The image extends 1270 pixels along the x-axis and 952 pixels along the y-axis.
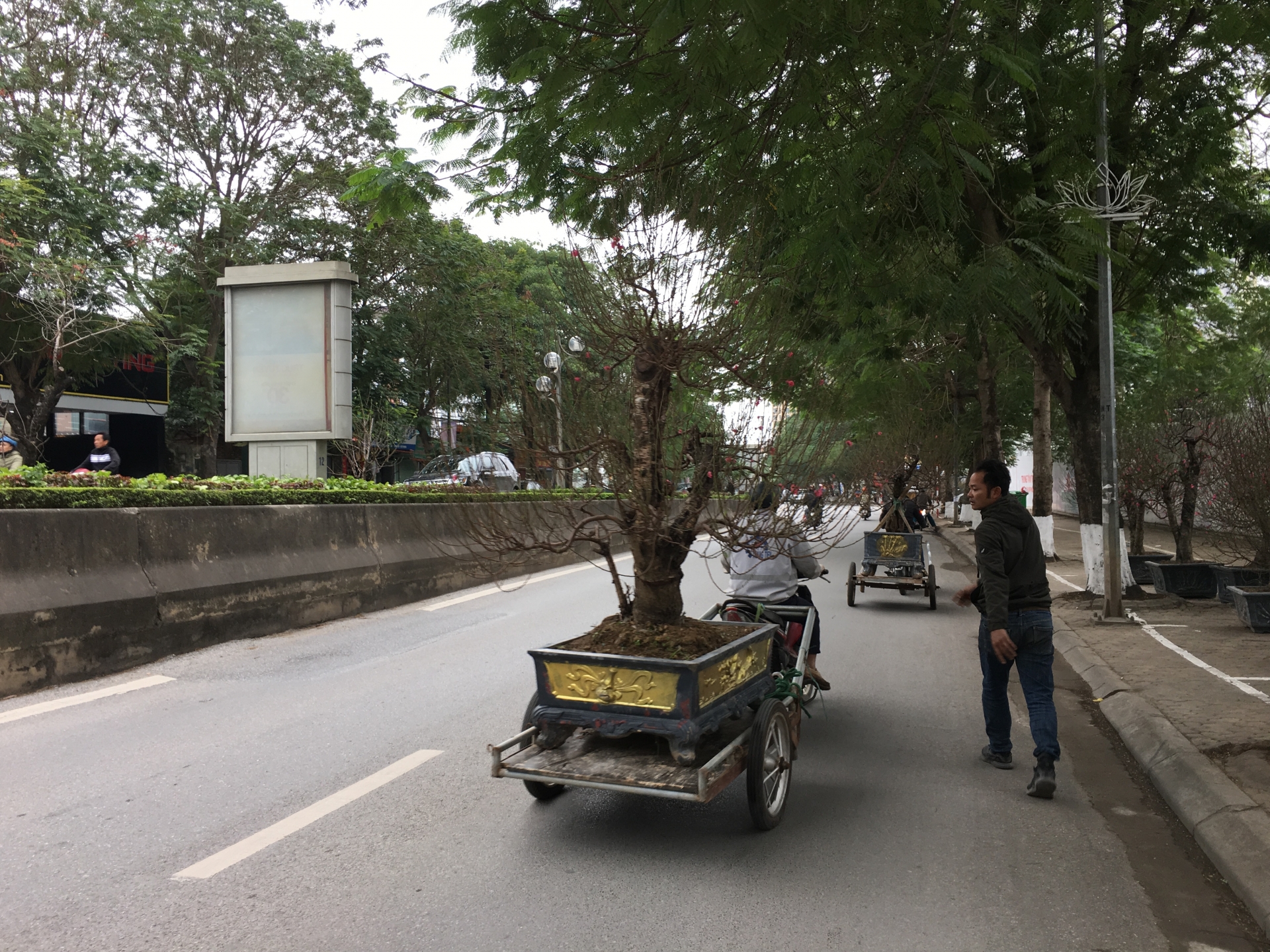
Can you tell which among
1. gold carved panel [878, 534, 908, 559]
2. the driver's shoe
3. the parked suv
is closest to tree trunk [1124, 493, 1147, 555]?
gold carved panel [878, 534, 908, 559]

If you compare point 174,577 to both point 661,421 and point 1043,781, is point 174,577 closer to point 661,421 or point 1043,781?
point 661,421

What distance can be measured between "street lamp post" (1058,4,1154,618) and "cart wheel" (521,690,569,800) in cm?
667

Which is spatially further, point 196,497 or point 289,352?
point 289,352

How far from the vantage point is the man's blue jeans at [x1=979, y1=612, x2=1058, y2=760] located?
5367 millimetres

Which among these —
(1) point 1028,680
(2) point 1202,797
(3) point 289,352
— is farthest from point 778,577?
(3) point 289,352

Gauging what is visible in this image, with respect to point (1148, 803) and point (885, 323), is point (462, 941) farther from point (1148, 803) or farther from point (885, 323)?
point (885, 323)

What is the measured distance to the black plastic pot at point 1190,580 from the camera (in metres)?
12.7

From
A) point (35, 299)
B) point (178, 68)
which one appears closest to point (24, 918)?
point (35, 299)

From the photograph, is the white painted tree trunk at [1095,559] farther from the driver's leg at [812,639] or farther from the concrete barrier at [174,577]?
the concrete barrier at [174,577]

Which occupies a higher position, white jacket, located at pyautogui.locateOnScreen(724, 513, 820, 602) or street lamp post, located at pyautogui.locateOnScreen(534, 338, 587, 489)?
street lamp post, located at pyautogui.locateOnScreen(534, 338, 587, 489)

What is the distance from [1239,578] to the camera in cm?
1148

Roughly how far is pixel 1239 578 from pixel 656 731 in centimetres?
998

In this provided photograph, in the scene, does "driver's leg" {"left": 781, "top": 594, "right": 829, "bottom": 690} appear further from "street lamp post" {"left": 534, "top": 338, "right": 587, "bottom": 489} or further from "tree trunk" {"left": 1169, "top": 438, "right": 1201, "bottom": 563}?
"tree trunk" {"left": 1169, "top": 438, "right": 1201, "bottom": 563}

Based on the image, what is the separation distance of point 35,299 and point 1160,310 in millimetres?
20856
